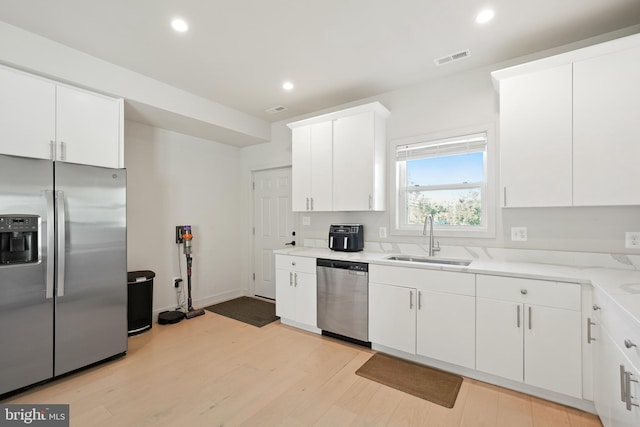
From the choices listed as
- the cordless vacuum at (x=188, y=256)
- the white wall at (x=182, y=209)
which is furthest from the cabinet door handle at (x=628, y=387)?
the white wall at (x=182, y=209)

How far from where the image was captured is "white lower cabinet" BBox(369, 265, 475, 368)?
231cm

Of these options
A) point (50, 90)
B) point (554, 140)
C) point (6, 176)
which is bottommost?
point (6, 176)

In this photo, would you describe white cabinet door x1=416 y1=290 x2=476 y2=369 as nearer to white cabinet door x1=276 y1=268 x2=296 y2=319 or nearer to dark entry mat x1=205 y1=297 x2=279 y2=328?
white cabinet door x1=276 y1=268 x2=296 y2=319

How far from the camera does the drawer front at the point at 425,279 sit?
2.31 meters

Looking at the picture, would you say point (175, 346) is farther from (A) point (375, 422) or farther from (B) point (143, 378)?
(A) point (375, 422)

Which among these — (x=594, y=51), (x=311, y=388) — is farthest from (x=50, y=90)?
(x=594, y=51)

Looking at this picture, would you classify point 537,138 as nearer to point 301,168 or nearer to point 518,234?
point 518,234

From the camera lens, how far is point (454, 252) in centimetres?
289

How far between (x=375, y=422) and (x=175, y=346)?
2.14 m

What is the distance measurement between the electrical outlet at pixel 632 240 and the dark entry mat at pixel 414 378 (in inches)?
64.3

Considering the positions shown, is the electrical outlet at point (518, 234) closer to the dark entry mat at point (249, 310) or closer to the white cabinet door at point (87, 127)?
the dark entry mat at point (249, 310)

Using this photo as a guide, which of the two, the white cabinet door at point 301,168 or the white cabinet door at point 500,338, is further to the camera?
the white cabinet door at point 301,168

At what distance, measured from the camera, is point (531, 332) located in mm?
2045

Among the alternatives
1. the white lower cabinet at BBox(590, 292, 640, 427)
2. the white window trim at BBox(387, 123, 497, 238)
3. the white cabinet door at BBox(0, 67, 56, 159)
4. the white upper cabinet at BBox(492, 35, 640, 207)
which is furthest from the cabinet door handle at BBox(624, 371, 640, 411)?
the white cabinet door at BBox(0, 67, 56, 159)
